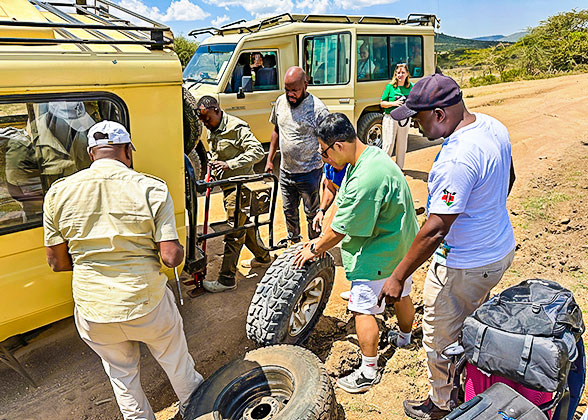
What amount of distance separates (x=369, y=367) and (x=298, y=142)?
2282mm

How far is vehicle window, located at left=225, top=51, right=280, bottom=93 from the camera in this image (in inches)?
315

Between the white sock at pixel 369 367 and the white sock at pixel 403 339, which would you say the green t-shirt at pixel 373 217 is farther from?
the white sock at pixel 403 339

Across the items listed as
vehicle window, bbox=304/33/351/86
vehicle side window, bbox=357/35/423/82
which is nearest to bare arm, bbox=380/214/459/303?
vehicle window, bbox=304/33/351/86

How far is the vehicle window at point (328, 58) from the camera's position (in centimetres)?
829

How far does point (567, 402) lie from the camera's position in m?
1.99

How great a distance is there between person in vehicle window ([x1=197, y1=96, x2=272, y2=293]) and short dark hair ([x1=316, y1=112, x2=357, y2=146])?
1556 mm

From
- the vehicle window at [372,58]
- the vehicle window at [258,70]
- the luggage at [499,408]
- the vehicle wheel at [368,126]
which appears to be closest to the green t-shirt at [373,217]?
the luggage at [499,408]

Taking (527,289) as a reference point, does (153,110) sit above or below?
above

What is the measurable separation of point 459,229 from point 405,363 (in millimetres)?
1344

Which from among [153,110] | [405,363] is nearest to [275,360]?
[405,363]

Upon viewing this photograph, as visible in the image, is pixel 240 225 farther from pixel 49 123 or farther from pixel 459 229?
pixel 459 229

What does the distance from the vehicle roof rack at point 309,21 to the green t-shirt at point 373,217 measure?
21.6 ft

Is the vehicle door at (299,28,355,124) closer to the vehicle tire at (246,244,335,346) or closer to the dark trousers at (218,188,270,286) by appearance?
the dark trousers at (218,188,270,286)

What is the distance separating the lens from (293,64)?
847 cm
